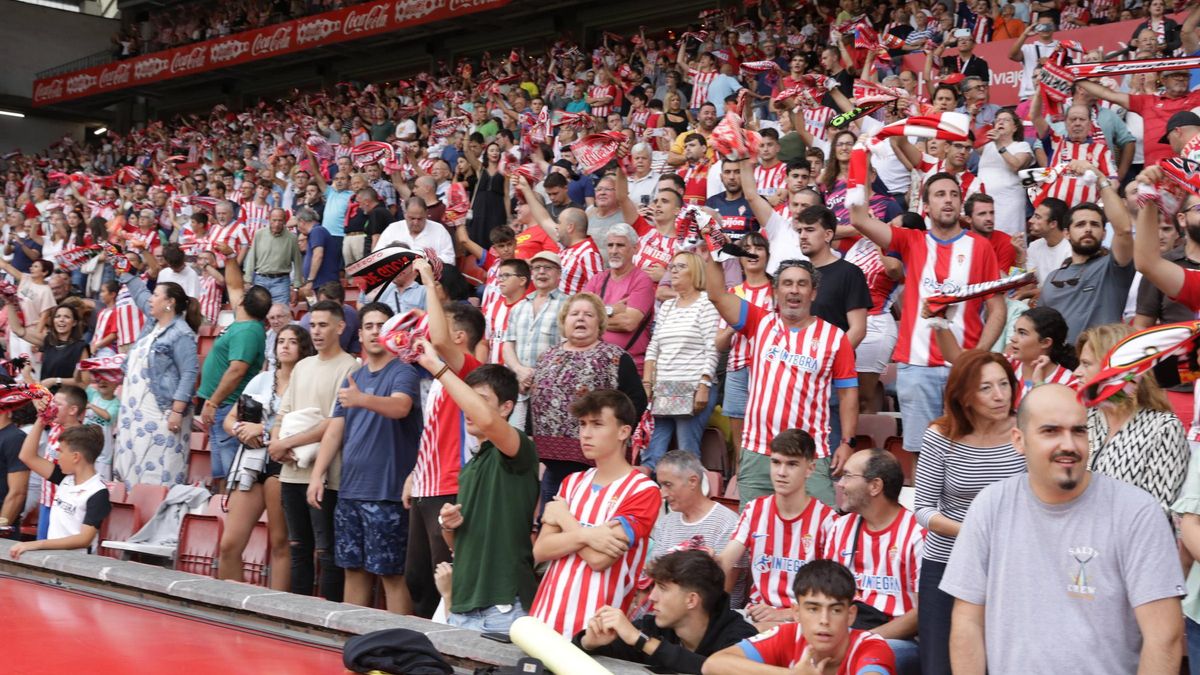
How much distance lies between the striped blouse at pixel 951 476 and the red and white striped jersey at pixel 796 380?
185 cm

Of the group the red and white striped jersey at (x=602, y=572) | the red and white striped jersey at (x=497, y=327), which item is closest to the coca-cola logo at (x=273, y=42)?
the red and white striped jersey at (x=497, y=327)

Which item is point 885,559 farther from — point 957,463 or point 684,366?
point 684,366

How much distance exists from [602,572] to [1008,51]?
995 centimetres

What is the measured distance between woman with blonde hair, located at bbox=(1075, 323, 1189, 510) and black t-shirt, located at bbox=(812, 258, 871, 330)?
102 inches

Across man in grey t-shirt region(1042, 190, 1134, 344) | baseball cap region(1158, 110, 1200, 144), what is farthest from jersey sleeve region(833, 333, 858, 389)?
baseball cap region(1158, 110, 1200, 144)

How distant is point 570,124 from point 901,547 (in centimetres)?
941

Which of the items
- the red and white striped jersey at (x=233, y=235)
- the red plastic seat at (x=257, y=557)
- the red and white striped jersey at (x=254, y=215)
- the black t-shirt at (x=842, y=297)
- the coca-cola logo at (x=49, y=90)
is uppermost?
the coca-cola logo at (x=49, y=90)

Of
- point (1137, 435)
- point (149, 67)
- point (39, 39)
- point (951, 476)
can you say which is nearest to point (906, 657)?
point (951, 476)

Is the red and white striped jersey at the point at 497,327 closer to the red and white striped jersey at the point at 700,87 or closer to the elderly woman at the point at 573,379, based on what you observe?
the elderly woman at the point at 573,379

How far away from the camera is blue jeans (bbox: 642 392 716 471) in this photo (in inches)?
280

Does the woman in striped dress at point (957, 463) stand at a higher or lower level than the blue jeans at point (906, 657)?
higher

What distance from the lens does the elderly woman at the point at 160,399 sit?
8.88 metres

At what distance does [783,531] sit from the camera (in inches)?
212

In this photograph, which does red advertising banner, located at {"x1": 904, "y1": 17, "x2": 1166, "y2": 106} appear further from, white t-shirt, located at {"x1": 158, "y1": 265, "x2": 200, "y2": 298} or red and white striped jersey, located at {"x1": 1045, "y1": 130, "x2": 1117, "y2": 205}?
white t-shirt, located at {"x1": 158, "y1": 265, "x2": 200, "y2": 298}
